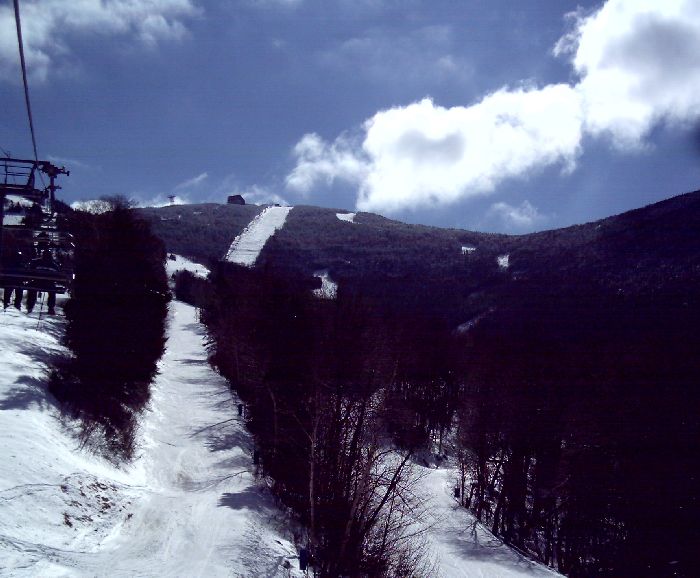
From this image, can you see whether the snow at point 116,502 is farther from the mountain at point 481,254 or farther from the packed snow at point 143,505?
the mountain at point 481,254

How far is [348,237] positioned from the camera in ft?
465

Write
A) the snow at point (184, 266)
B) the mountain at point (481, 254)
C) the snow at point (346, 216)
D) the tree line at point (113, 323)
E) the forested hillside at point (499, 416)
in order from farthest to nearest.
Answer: the snow at point (346, 216) → the snow at point (184, 266) → the mountain at point (481, 254) → the forested hillside at point (499, 416) → the tree line at point (113, 323)

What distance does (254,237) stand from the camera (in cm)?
15212

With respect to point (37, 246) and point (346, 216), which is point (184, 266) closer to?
point (346, 216)

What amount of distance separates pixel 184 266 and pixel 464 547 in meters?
104

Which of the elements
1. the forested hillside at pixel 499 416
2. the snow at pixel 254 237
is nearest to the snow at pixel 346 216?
the snow at pixel 254 237

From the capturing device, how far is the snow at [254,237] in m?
125

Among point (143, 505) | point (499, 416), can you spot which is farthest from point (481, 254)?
point (143, 505)

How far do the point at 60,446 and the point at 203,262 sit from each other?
119413 millimetres

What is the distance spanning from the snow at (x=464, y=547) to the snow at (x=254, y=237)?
77.0 meters

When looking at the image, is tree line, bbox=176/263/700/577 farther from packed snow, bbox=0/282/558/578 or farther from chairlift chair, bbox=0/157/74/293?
chairlift chair, bbox=0/157/74/293

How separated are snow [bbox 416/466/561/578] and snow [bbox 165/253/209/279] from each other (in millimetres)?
85053

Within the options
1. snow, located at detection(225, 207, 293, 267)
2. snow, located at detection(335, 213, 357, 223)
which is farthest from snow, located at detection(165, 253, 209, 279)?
snow, located at detection(335, 213, 357, 223)

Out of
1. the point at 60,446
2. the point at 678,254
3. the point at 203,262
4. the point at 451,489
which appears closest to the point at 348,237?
the point at 203,262
